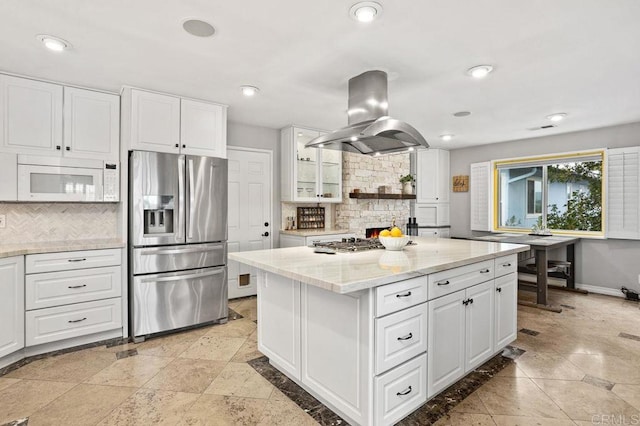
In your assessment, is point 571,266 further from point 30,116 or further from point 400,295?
point 30,116

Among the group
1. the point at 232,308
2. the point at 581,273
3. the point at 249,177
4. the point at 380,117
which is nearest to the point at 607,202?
the point at 581,273

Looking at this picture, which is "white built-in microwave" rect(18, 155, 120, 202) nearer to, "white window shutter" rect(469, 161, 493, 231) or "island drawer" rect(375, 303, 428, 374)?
"island drawer" rect(375, 303, 428, 374)

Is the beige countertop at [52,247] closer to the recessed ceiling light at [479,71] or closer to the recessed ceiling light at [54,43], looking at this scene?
the recessed ceiling light at [54,43]

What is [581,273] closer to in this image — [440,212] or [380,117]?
[440,212]

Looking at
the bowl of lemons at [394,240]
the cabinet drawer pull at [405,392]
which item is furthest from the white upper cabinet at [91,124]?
the cabinet drawer pull at [405,392]

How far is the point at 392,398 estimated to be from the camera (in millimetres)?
1866

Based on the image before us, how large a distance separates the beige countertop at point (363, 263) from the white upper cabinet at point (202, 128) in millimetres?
1634

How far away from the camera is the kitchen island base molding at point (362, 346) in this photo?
5.86ft

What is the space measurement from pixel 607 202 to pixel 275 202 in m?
4.68

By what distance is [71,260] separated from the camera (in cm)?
299

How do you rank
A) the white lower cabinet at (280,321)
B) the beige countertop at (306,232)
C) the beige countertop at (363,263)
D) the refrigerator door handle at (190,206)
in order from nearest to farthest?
the beige countertop at (363,263)
the white lower cabinet at (280,321)
the refrigerator door handle at (190,206)
the beige countertop at (306,232)

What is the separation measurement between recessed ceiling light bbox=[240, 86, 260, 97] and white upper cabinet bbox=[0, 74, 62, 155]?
5.41 ft

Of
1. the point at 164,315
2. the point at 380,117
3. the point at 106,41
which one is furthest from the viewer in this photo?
the point at 164,315

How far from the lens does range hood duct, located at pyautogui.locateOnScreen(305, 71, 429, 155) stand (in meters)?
2.69
